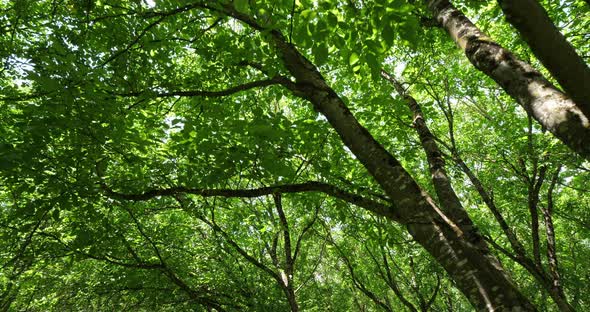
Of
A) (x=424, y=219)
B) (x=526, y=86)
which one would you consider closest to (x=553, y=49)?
(x=526, y=86)

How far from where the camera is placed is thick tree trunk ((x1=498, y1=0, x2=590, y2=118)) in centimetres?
173

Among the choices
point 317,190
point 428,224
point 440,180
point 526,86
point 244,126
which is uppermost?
point 244,126

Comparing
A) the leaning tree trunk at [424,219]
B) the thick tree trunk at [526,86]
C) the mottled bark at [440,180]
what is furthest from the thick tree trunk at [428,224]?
the mottled bark at [440,180]

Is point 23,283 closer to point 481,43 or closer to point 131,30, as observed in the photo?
point 131,30

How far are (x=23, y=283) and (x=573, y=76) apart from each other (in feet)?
37.3

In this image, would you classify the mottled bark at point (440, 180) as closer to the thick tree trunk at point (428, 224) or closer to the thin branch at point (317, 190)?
the thick tree trunk at point (428, 224)

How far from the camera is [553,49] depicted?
5.76ft

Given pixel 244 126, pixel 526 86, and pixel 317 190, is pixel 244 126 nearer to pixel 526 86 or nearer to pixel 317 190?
pixel 317 190

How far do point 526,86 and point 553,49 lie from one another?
69 cm

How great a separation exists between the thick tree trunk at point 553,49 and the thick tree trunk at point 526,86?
24 centimetres

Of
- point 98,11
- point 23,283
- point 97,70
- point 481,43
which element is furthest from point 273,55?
point 23,283

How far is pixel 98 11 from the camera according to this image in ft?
16.0

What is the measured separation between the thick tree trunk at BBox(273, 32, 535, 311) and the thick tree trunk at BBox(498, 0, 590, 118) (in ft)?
4.23

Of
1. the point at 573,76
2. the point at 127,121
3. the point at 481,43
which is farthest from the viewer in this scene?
the point at 127,121
